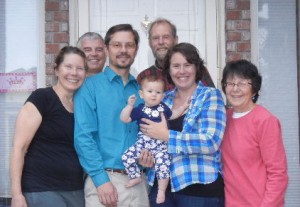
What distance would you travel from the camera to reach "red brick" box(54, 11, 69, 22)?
16.1 ft

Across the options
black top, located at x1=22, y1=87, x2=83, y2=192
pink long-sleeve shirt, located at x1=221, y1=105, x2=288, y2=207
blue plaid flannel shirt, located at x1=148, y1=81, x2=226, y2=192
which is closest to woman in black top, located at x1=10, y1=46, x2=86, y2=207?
black top, located at x1=22, y1=87, x2=83, y2=192

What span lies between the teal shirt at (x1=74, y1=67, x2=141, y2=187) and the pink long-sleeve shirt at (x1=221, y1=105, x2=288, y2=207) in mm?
637

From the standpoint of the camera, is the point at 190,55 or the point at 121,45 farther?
the point at 121,45

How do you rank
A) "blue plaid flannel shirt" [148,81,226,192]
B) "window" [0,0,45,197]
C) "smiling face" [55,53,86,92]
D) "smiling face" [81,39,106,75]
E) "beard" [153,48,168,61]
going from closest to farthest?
1. "blue plaid flannel shirt" [148,81,226,192]
2. "smiling face" [55,53,86,92]
3. "beard" [153,48,168,61]
4. "smiling face" [81,39,106,75]
5. "window" [0,0,45,197]

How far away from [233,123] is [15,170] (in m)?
1.29

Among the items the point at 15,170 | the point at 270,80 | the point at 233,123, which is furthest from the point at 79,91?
the point at 270,80

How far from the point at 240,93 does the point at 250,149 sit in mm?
325

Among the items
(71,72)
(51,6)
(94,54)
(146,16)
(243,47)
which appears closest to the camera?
(71,72)

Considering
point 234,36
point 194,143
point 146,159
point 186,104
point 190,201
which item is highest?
point 234,36

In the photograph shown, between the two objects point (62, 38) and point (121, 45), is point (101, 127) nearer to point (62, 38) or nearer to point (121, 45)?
point (121, 45)

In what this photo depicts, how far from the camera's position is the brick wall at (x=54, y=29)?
488 centimetres

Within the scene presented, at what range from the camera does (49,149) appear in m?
2.89

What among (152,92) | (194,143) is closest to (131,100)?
(152,92)

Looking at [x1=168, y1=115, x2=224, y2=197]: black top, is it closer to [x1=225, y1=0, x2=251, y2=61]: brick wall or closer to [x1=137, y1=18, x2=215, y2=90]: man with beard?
[x1=137, y1=18, x2=215, y2=90]: man with beard
